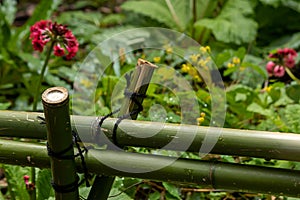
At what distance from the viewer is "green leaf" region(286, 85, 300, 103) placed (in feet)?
5.13

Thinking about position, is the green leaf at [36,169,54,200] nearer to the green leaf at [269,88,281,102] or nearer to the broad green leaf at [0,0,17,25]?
the green leaf at [269,88,281,102]

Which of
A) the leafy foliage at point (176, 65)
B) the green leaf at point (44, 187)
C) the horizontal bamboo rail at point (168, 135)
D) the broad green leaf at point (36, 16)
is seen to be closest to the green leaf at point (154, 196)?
the leafy foliage at point (176, 65)

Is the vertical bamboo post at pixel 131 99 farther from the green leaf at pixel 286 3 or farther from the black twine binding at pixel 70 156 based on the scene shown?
the green leaf at pixel 286 3

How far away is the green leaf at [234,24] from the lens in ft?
6.79

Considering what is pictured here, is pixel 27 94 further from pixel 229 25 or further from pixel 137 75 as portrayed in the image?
pixel 137 75

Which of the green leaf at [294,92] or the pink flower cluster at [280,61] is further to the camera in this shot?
the pink flower cluster at [280,61]

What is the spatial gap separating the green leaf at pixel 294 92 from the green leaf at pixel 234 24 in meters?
0.49

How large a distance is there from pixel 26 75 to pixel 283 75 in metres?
0.96

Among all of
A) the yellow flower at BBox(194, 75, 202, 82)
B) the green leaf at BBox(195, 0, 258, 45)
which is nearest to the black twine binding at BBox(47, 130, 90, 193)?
the yellow flower at BBox(194, 75, 202, 82)

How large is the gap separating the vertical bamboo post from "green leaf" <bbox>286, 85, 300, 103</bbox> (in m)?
0.69

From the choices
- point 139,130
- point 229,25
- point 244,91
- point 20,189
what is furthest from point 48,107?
point 229,25

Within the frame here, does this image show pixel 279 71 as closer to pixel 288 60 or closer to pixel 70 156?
pixel 288 60

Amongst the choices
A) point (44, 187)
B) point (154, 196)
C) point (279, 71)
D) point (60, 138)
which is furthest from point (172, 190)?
point (279, 71)

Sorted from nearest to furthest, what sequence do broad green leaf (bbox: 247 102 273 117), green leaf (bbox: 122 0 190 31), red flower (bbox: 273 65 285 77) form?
broad green leaf (bbox: 247 102 273 117) → red flower (bbox: 273 65 285 77) → green leaf (bbox: 122 0 190 31)
